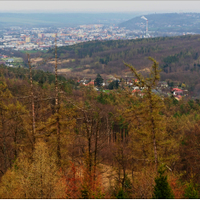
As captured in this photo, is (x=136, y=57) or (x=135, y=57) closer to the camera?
(x=136, y=57)

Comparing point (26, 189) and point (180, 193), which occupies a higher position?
point (26, 189)

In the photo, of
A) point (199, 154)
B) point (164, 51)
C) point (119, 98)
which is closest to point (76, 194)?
point (199, 154)

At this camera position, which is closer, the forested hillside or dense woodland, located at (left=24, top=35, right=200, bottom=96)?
dense woodland, located at (left=24, top=35, right=200, bottom=96)

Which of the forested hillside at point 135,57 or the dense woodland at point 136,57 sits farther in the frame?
the forested hillside at point 135,57

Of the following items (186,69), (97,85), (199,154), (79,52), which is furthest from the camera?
(79,52)

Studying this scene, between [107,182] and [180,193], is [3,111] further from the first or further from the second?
[180,193]

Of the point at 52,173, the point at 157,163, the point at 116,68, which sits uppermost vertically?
the point at 52,173
